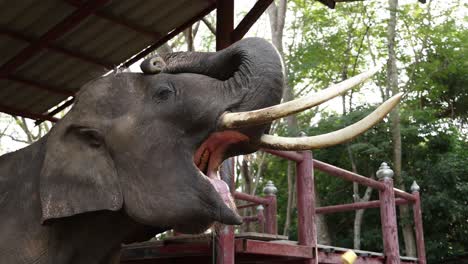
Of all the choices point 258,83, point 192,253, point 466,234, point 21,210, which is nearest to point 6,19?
point 192,253

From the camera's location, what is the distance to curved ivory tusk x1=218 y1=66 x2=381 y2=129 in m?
2.18

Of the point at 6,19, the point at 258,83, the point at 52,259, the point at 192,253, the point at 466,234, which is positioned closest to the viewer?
the point at 258,83

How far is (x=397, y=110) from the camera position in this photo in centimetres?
1489

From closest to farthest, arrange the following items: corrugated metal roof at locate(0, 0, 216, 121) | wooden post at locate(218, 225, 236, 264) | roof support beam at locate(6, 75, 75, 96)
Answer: wooden post at locate(218, 225, 236, 264) → corrugated metal roof at locate(0, 0, 216, 121) → roof support beam at locate(6, 75, 75, 96)

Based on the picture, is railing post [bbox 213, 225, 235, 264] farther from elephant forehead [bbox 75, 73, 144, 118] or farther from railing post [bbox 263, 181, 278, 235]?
railing post [bbox 263, 181, 278, 235]

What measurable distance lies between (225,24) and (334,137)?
11.5ft

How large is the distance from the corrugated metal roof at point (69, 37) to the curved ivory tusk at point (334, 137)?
3.28 metres

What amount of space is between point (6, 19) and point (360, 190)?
13.0m

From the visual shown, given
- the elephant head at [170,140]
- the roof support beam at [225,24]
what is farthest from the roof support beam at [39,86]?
the elephant head at [170,140]

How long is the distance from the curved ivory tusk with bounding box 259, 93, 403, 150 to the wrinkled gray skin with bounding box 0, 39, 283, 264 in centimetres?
10

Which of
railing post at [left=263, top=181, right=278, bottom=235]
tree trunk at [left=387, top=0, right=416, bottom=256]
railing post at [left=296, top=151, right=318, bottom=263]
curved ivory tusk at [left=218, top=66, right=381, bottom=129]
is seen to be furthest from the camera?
tree trunk at [left=387, top=0, right=416, bottom=256]

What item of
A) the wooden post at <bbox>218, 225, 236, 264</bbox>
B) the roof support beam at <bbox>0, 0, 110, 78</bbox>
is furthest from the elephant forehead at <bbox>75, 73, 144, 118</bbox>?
the roof support beam at <bbox>0, 0, 110, 78</bbox>

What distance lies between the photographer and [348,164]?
16.6 m

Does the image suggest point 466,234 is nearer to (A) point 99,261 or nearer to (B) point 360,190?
(B) point 360,190
